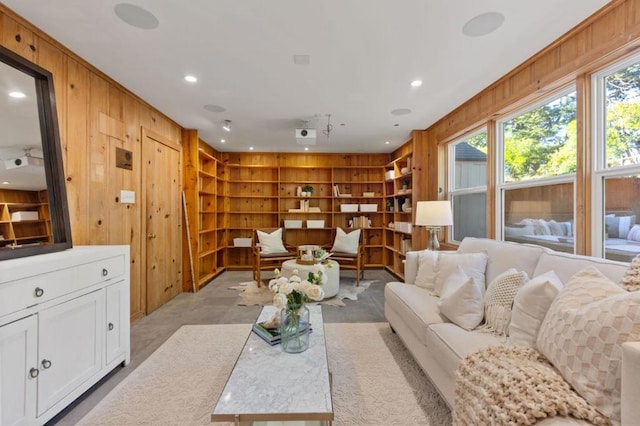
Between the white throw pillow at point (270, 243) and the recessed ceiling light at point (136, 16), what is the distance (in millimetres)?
3355

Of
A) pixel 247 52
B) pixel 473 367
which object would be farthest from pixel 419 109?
pixel 473 367

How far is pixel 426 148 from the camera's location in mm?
4312

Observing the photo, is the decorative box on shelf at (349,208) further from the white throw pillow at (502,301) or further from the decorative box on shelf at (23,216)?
the decorative box on shelf at (23,216)

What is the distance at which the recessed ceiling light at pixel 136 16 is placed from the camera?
1744 mm

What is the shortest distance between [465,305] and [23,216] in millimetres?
2903

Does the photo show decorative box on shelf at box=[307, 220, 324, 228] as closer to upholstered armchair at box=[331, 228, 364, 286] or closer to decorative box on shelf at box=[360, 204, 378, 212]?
upholstered armchair at box=[331, 228, 364, 286]

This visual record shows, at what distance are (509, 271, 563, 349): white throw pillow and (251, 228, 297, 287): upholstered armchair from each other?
11.7 ft

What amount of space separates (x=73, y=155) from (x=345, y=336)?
9.34ft

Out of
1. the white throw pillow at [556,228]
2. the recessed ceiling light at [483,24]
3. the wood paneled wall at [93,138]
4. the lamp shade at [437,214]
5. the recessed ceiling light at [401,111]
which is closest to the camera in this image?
the recessed ceiling light at [483,24]

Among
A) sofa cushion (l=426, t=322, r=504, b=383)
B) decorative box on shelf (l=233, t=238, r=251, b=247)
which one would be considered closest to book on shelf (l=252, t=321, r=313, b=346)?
sofa cushion (l=426, t=322, r=504, b=383)

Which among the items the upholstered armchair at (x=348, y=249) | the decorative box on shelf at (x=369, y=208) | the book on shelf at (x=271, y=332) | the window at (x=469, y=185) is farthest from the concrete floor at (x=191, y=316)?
the decorative box on shelf at (x=369, y=208)

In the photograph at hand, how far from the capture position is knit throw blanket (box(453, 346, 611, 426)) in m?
0.96

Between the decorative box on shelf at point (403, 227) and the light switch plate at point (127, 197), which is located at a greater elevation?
the light switch plate at point (127, 197)

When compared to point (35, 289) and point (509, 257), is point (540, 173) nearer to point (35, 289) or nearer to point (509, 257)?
point (509, 257)
